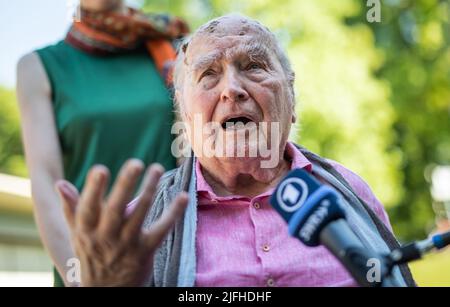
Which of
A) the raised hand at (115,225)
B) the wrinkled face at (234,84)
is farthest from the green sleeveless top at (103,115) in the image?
the raised hand at (115,225)

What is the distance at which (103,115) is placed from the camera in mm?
1834

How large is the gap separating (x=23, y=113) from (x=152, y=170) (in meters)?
0.89

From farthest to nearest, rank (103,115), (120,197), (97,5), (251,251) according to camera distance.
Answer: (97,5)
(103,115)
(251,251)
(120,197)

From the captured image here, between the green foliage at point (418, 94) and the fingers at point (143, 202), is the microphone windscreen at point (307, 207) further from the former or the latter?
the green foliage at point (418, 94)

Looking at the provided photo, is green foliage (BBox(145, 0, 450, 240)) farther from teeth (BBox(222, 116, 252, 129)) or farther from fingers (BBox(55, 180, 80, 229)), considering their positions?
fingers (BBox(55, 180, 80, 229))

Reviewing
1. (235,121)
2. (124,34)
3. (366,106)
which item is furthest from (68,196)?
(366,106)

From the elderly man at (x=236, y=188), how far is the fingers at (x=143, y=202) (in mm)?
91

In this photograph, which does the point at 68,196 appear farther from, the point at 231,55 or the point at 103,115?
the point at 103,115

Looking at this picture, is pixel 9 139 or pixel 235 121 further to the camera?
pixel 9 139

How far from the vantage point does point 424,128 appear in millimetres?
7594

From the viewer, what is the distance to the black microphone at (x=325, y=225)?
1.05 meters

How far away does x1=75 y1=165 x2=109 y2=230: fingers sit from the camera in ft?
3.23

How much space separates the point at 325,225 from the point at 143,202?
0.28 metres

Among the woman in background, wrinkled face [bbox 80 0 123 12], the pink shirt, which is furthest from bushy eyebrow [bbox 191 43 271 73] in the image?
wrinkled face [bbox 80 0 123 12]
